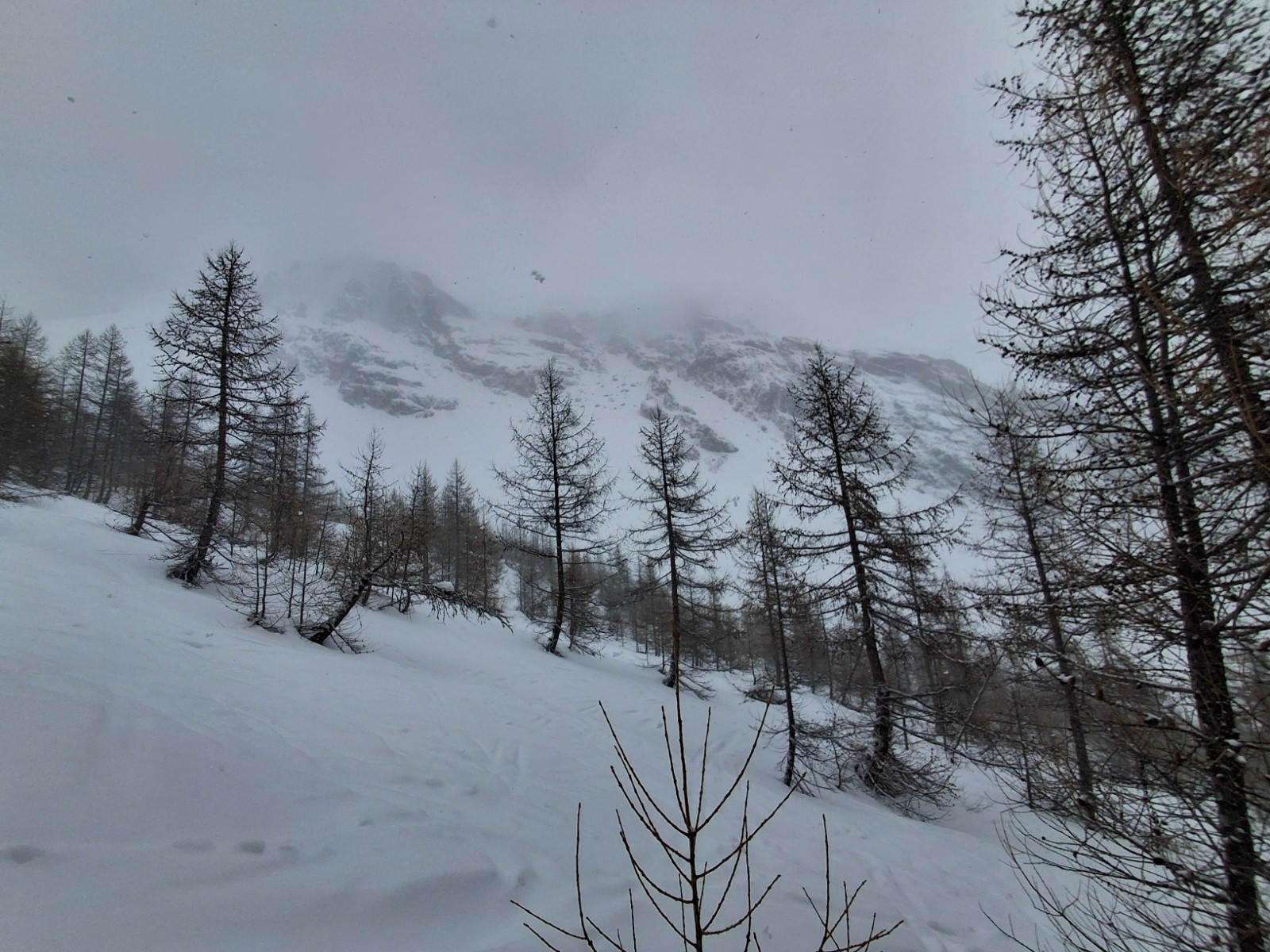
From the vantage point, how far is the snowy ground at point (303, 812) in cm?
270

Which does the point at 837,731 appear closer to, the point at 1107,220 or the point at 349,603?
the point at 1107,220

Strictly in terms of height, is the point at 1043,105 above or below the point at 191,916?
above

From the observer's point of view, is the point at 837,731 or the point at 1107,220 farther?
the point at 837,731

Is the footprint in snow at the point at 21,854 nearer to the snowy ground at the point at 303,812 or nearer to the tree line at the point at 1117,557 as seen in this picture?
the snowy ground at the point at 303,812

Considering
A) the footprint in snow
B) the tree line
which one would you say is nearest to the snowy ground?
the footprint in snow

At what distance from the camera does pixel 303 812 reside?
141 inches

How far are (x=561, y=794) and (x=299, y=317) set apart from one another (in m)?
244

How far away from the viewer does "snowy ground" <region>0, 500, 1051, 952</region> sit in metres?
2.70

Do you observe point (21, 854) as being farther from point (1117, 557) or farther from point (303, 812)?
point (1117, 557)

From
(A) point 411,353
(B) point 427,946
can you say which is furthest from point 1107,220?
(A) point 411,353

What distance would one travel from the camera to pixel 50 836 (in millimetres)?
2736

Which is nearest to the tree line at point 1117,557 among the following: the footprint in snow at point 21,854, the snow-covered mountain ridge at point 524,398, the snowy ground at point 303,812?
the snowy ground at point 303,812

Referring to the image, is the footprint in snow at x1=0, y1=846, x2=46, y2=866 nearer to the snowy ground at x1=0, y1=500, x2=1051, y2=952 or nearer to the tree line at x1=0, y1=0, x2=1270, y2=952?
the snowy ground at x1=0, y1=500, x2=1051, y2=952

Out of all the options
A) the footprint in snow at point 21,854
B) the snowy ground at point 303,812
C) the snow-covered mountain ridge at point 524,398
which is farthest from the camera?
the snow-covered mountain ridge at point 524,398
